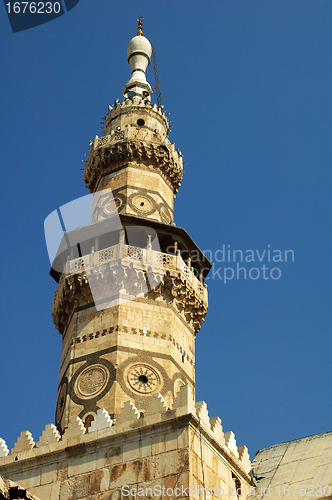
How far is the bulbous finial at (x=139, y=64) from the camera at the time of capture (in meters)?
29.2

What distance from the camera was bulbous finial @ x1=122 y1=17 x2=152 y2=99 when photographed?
29.2 m

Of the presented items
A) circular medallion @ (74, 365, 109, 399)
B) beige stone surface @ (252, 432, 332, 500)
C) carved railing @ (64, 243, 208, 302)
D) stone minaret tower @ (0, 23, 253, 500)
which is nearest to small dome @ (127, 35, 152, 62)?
stone minaret tower @ (0, 23, 253, 500)

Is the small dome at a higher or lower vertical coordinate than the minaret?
higher

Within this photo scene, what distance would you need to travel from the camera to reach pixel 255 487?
1872cm

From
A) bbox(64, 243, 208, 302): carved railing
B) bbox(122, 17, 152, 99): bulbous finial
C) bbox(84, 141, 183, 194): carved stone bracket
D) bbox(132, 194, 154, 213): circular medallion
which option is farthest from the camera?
bbox(122, 17, 152, 99): bulbous finial

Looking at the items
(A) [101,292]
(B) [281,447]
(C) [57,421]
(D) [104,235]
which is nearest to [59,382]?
(C) [57,421]

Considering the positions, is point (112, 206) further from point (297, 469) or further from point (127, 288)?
point (297, 469)

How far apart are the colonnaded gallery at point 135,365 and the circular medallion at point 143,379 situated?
0.10 feet

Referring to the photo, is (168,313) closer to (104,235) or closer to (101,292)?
(101,292)

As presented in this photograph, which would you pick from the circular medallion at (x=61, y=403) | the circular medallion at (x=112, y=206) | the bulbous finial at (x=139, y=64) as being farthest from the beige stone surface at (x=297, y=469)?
the bulbous finial at (x=139, y=64)

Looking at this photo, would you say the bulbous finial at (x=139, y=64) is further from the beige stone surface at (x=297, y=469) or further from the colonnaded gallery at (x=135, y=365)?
the beige stone surface at (x=297, y=469)

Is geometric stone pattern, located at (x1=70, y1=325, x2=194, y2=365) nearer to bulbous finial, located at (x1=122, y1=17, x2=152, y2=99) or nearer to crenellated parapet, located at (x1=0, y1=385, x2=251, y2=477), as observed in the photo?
crenellated parapet, located at (x1=0, y1=385, x2=251, y2=477)

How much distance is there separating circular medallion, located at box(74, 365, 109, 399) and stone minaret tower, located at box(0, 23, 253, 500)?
0.03m

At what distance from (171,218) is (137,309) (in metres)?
5.53
